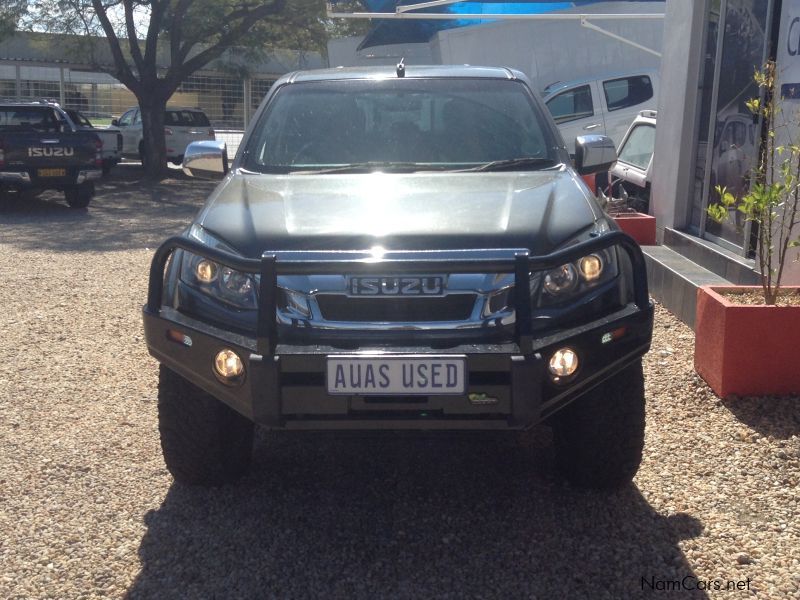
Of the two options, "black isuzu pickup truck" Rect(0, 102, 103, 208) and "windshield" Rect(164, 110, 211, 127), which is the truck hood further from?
"windshield" Rect(164, 110, 211, 127)

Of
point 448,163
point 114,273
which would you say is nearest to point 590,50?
point 114,273

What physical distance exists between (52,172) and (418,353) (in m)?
13.4

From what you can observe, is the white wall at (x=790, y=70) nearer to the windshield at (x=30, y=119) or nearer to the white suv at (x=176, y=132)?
the windshield at (x=30, y=119)

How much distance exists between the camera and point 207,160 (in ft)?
16.4

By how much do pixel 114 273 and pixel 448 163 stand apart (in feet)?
19.6

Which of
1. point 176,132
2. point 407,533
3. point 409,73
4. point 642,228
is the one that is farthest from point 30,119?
point 407,533

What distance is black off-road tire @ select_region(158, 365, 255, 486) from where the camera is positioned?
12.0ft

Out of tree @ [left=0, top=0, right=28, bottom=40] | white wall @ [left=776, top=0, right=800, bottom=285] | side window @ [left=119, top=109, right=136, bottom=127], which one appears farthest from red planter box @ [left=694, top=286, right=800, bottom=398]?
side window @ [left=119, top=109, right=136, bottom=127]

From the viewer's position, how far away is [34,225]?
45.5 ft

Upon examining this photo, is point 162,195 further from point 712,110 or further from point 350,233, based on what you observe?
point 350,233

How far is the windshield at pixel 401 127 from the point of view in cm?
450

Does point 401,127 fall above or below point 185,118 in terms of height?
above

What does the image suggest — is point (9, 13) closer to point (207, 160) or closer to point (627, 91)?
point (627, 91)

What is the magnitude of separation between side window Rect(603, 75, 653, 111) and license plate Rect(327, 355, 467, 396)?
12120 mm
